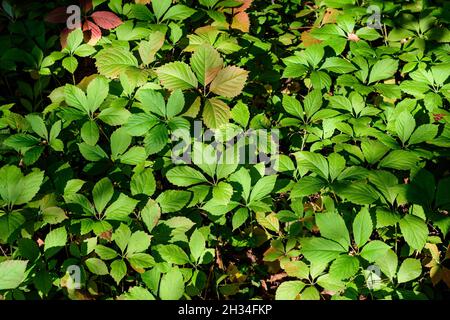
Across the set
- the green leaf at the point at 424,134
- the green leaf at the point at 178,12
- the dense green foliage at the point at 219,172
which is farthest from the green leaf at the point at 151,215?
the green leaf at the point at 424,134

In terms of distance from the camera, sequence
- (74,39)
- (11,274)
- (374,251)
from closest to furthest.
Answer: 1. (11,274)
2. (374,251)
3. (74,39)

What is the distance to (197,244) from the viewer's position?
1.42m

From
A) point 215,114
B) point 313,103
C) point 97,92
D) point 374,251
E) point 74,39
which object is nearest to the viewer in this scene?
point 374,251

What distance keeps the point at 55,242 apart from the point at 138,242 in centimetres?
28

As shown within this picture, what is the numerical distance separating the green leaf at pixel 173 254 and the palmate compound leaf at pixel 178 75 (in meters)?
0.64

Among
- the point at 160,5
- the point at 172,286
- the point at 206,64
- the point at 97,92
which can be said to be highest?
the point at 160,5

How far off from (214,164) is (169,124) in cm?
24

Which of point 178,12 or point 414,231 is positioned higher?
point 178,12

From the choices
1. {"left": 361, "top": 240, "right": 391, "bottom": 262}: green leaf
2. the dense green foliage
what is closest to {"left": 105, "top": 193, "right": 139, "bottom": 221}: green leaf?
the dense green foliage

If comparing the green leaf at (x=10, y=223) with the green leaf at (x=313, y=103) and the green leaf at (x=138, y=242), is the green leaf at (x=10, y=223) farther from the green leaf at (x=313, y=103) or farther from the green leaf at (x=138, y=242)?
the green leaf at (x=313, y=103)

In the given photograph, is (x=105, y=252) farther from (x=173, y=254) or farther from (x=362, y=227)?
(x=362, y=227)

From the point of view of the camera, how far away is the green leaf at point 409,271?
138 centimetres

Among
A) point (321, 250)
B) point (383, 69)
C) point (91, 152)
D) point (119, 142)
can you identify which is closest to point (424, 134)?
point (383, 69)
